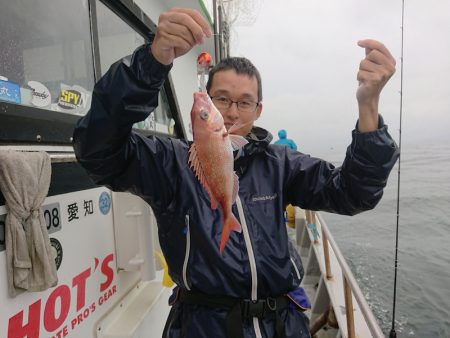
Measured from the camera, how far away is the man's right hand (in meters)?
1.31

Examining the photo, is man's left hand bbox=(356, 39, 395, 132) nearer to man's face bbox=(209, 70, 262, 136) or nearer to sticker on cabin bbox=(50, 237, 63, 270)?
man's face bbox=(209, 70, 262, 136)

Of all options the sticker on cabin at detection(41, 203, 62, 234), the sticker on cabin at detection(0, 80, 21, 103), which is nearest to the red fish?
the sticker on cabin at detection(41, 203, 62, 234)

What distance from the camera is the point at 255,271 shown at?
5.46ft

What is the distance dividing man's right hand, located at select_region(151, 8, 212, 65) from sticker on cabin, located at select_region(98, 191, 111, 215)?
4.07ft

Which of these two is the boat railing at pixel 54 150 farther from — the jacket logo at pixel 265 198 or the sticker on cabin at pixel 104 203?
the jacket logo at pixel 265 198

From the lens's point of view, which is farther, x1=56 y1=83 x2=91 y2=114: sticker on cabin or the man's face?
x1=56 y1=83 x2=91 y2=114: sticker on cabin

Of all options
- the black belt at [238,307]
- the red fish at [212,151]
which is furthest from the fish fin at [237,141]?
the black belt at [238,307]

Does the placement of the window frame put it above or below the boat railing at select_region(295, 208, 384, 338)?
above

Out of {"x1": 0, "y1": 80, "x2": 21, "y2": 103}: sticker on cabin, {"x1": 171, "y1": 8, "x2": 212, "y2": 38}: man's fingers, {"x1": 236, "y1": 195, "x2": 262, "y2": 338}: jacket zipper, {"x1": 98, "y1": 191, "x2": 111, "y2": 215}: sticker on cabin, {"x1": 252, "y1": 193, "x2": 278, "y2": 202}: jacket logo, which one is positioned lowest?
{"x1": 236, "y1": 195, "x2": 262, "y2": 338}: jacket zipper

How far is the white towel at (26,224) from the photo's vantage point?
4.57ft

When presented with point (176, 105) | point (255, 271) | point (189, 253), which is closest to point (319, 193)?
point (255, 271)

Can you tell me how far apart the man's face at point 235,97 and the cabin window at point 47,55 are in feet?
3.14

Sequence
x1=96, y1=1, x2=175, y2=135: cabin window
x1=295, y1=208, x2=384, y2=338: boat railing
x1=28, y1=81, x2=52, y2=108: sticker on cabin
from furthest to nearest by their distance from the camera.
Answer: x1=96, y1=1, x2=175, y2=135: cabin window, x1=295, y1=208, x2=384, y2=338: boat railing, x1=28, y1=81, x2=52, y2=108: sticker on cabin

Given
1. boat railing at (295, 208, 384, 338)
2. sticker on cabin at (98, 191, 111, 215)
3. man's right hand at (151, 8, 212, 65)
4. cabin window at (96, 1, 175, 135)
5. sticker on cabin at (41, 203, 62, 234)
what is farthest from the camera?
cabin window at (96, 1, 175, 135)
